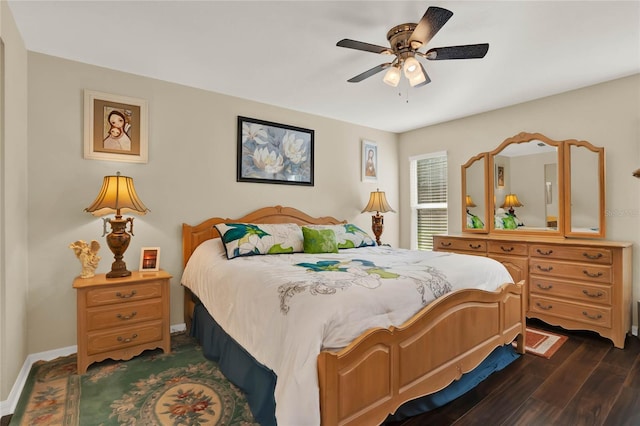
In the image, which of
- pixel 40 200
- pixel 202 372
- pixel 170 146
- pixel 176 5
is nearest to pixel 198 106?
pixel 170 146

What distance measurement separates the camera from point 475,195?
13.6ft

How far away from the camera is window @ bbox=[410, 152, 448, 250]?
4.59 meters

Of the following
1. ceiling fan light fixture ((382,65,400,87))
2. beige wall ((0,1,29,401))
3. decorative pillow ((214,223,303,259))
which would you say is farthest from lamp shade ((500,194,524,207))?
beige wall ((0,1,29,401))

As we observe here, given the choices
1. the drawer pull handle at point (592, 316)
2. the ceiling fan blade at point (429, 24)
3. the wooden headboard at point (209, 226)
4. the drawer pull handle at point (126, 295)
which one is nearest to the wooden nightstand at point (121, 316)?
the drawer pull handle at point (126, 295)

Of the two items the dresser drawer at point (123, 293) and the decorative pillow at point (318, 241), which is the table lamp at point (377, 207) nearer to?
the decorative pillow at point (318, 241)

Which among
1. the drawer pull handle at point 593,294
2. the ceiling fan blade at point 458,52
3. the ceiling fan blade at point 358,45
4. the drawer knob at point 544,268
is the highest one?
the ceiling fan blade at point 358,45

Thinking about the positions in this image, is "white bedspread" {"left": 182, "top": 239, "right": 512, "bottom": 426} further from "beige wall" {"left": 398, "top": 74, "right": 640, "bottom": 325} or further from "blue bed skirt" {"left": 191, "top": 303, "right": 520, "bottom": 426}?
"beige wall" {"left": 398, "top": 74, "right": 640, "bottom": 325}

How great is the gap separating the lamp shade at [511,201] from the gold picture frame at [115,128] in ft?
12.9

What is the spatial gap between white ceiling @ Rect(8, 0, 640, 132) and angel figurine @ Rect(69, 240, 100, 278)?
1506mm

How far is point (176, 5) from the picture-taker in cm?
197

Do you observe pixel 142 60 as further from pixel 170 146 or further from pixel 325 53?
pixel 325 53

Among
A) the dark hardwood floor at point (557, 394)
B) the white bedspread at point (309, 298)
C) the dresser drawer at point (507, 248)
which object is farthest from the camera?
the dresser drawer at point (507, 248)

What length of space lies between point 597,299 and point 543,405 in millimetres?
1494

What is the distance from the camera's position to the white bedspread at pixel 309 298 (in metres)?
1.35
